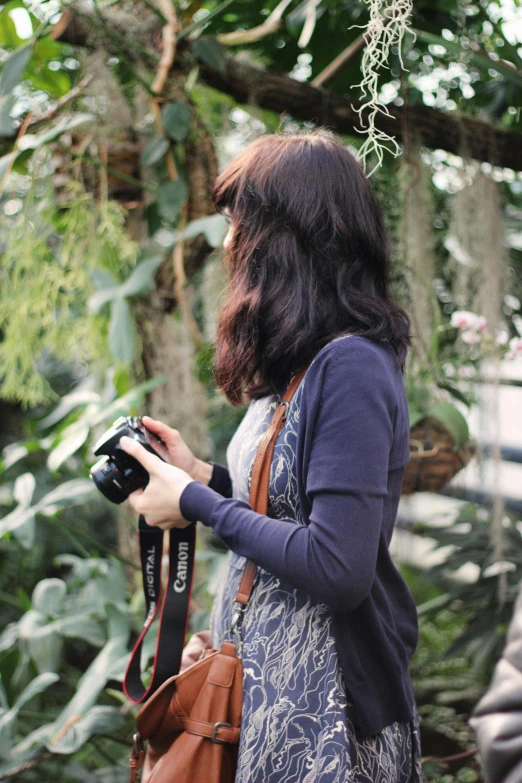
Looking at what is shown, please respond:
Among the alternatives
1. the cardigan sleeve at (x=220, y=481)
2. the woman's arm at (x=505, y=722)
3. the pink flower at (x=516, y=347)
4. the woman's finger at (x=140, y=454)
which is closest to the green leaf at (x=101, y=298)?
the cardigan sleeve at (x=220, y=481)

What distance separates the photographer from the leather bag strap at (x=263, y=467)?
79 centimetres

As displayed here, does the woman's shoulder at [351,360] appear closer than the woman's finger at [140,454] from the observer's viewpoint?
Yes

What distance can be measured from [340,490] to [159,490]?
25cm

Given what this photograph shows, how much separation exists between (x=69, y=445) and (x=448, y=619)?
1937mm

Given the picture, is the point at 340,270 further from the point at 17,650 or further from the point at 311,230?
the point at 17,650

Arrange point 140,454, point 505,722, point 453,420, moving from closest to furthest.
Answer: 1. point 505,722
2. point 140,454
3. point 453,420

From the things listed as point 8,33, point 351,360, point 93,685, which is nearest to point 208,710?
point 351,360

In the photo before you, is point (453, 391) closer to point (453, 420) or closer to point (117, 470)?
point (453, 420)

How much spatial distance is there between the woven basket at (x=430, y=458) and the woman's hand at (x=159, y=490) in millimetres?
670

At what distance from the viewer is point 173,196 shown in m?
1.49

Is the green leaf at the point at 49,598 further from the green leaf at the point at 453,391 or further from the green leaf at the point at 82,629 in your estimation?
the green leaf at the point at 453,391

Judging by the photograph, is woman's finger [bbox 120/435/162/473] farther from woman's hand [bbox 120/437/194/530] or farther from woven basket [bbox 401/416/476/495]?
woven basket [bbox 401/416/476/495]

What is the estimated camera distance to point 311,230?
78 centimetres

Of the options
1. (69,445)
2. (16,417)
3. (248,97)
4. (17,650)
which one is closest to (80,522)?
(16,417)
